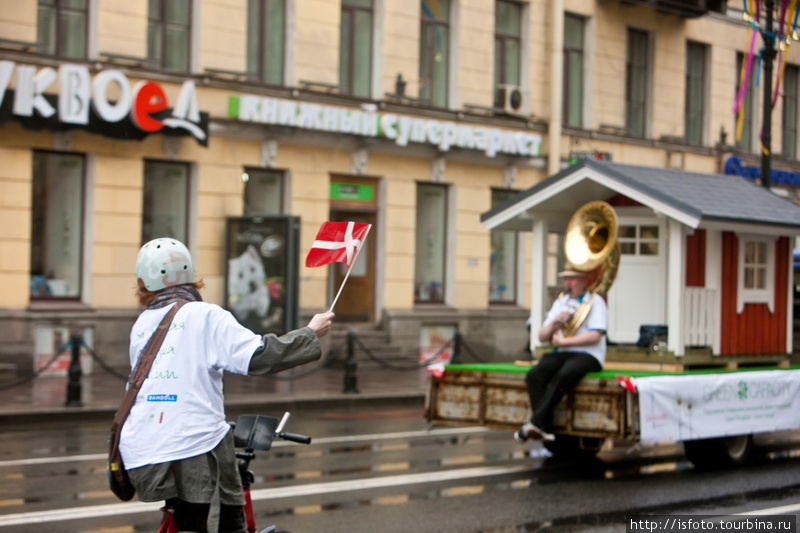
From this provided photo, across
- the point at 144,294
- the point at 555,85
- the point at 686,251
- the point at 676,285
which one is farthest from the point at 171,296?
the point at 555,85

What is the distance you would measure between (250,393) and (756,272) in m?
7.72

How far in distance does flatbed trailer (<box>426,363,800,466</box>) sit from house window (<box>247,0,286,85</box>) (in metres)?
11.8

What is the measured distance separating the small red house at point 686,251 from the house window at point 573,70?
45.8 feet

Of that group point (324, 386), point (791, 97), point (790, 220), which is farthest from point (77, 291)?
point (791, 97)

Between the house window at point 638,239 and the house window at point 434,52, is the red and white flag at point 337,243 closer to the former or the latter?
the house window at point 638,239

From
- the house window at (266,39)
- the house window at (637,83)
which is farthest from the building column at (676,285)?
the house window at (637,83)

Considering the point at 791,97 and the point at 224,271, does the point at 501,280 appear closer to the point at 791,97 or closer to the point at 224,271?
the point at 224,271

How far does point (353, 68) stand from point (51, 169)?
6624 millimetres

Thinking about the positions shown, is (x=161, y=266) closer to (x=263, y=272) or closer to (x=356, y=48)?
(x=263, y=272)

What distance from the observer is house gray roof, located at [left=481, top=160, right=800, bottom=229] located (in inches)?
459

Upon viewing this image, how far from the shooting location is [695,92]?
30.2 meters

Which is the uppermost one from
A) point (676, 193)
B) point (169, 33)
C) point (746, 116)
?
point (746, 116)

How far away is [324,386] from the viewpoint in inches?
736

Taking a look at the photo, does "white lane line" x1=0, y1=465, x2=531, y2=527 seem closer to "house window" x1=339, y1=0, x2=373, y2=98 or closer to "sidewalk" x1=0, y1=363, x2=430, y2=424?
"sidewalk" x1=0, y1=363, x2=430, y2=424
